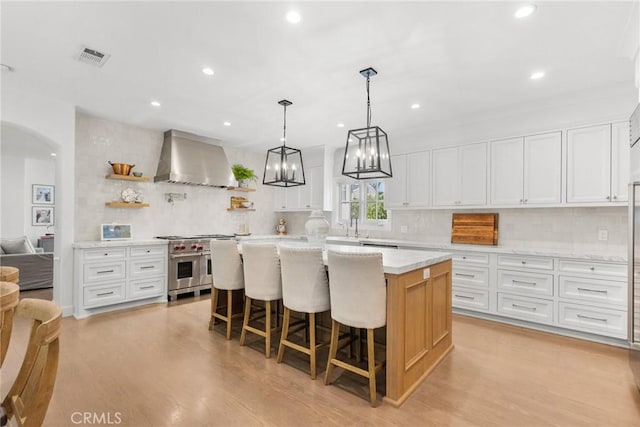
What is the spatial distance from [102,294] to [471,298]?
4.77 metres

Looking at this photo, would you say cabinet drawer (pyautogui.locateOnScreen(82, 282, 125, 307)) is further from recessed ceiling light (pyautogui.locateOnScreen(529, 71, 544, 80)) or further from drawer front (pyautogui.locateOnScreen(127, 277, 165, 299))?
recessed ceiling light (pyautogui.locateOnScreen(529, 71, 544, 80))

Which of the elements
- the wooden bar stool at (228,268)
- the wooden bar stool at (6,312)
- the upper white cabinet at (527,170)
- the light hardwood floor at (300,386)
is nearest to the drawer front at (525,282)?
the light hardwood floor at (300,386)

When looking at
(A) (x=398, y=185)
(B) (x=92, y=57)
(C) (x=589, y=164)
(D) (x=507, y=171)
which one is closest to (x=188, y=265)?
(B) (x=92, y=57)

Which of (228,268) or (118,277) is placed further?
(118,277)

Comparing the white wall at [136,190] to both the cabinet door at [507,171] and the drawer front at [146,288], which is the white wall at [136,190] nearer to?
the drawer front at [146,288]

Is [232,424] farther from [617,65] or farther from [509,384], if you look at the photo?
[617,65]

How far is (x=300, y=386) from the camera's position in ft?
7.75

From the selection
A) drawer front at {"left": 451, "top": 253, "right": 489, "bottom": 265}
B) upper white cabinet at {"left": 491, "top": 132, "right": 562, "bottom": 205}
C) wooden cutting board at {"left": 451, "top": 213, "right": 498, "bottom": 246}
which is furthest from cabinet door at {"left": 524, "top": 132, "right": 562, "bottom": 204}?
drawer front at {"left": 451, "top": 253, "right": 489, "bottom": 265}

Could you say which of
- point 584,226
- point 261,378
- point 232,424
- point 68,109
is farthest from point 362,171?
point 68,109

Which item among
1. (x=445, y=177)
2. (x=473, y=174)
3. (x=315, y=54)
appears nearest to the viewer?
(x=315, y=54)

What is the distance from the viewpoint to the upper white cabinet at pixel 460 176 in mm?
4234

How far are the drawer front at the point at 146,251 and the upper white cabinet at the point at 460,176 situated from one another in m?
4.10

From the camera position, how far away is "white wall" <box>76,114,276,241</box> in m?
4.41

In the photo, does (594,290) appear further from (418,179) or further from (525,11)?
(525,11)
